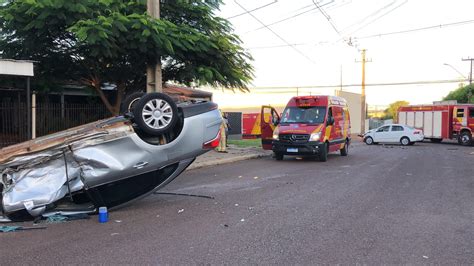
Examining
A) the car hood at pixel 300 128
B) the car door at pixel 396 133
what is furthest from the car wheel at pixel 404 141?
the car hood at pixel 300 128

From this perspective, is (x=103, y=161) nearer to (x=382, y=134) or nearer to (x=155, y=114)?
(x=155, y=114)

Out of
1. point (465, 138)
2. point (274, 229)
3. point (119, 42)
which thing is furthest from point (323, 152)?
point (465, 138)

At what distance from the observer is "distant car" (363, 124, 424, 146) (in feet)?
96.6

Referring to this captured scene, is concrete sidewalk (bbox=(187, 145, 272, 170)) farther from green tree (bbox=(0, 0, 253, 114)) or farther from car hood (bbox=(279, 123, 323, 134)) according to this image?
green tree (bbox=(0, 0, 253, 114))

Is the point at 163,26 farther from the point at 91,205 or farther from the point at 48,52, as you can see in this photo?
the point at 91,205

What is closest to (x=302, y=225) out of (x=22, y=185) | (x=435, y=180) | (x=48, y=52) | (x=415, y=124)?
(x=22, y=185)

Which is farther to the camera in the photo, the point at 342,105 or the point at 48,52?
the point at 342,105

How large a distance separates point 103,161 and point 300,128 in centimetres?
1004

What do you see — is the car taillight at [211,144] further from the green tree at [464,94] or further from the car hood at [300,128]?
the green tree at [464,94]

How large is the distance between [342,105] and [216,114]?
470 inches

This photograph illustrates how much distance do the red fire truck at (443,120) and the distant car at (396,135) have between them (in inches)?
116

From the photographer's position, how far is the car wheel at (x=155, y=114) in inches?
271

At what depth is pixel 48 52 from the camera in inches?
555

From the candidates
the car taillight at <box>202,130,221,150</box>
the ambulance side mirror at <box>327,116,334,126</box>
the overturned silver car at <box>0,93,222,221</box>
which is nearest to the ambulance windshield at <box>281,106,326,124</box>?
the ambulance side mirror at <box>327,116,334,126</box>
